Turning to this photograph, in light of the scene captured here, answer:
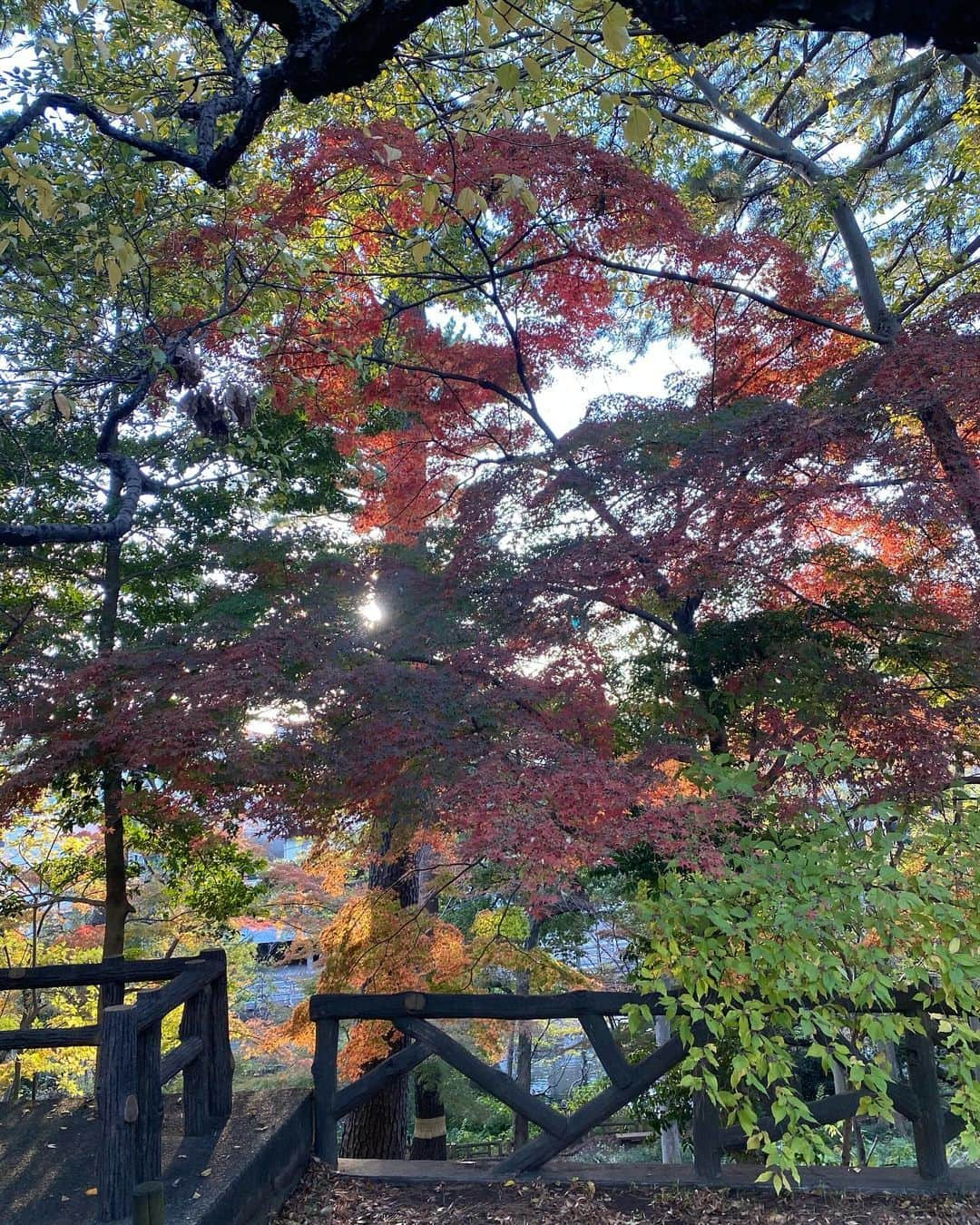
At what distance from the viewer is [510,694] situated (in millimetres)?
4258

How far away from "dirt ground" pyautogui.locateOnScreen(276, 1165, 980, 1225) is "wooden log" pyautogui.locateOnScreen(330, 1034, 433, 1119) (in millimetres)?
344

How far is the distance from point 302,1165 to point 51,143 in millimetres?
5675

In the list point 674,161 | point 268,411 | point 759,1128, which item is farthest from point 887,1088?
point 674,161

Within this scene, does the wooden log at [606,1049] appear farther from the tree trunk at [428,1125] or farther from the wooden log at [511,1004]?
the tree trunk at [428,1125]

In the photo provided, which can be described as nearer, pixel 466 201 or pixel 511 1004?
pixel 466 201

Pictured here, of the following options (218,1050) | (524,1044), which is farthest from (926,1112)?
(524,1044)

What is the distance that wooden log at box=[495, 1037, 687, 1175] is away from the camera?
375 centimetres

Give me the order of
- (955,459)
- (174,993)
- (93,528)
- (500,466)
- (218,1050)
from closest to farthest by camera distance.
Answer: (174,993) < (93,528) < (218,1050) < (955,459) < (500,466)

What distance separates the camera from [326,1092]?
406 cm

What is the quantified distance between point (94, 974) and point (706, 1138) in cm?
320

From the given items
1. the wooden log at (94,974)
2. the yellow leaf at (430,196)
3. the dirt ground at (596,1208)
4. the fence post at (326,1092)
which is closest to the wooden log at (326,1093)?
the fence post at (326,1092)

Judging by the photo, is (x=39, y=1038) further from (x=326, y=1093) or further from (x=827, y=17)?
(x=827, y=17)

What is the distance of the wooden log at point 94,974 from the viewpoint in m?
4.39

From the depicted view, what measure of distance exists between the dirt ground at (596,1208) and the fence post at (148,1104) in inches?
32.3
